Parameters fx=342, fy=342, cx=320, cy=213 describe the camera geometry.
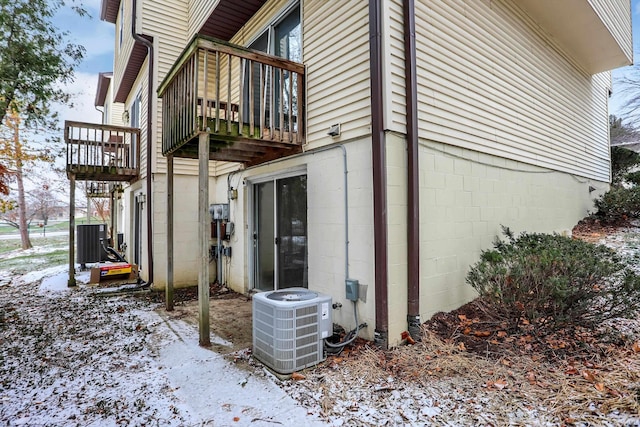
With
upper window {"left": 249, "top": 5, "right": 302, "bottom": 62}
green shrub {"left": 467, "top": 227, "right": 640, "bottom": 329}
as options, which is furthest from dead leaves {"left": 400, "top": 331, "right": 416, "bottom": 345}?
upper window {"left": 249, "top": 5, "right": 302, "bottom": 62}

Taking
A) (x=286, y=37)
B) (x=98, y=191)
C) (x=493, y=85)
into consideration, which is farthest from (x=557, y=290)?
(x=98, y=191)

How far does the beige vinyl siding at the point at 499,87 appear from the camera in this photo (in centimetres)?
434

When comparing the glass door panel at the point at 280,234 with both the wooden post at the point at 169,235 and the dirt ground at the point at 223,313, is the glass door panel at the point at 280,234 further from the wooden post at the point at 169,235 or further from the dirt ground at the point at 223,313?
the wooden post at the point at 169,235

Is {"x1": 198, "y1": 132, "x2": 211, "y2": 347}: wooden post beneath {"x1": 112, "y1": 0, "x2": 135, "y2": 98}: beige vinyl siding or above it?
beneath

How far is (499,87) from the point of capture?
18.3 ft

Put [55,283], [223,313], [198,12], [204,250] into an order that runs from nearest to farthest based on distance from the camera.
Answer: [204,250] < [223,313] < [198,12] < [55,283]

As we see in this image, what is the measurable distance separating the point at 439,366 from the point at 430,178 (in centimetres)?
212

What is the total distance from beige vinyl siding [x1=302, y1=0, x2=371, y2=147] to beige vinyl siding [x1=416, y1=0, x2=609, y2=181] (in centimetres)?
73

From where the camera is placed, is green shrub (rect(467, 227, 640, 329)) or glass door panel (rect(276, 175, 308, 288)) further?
glass door panel (rect(276, 175, 308, 288))

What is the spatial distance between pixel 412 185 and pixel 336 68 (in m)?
1.77

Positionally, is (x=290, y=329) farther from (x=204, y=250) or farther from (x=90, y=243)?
(x=90, y=243)

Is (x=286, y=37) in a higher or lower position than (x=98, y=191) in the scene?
A: higher

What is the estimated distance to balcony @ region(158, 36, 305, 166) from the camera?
13.2 ft

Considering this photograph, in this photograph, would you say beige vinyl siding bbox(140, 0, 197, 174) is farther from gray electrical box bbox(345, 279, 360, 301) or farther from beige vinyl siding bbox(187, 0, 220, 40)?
gray electrical box bbox(345, 279, 360, 301)
